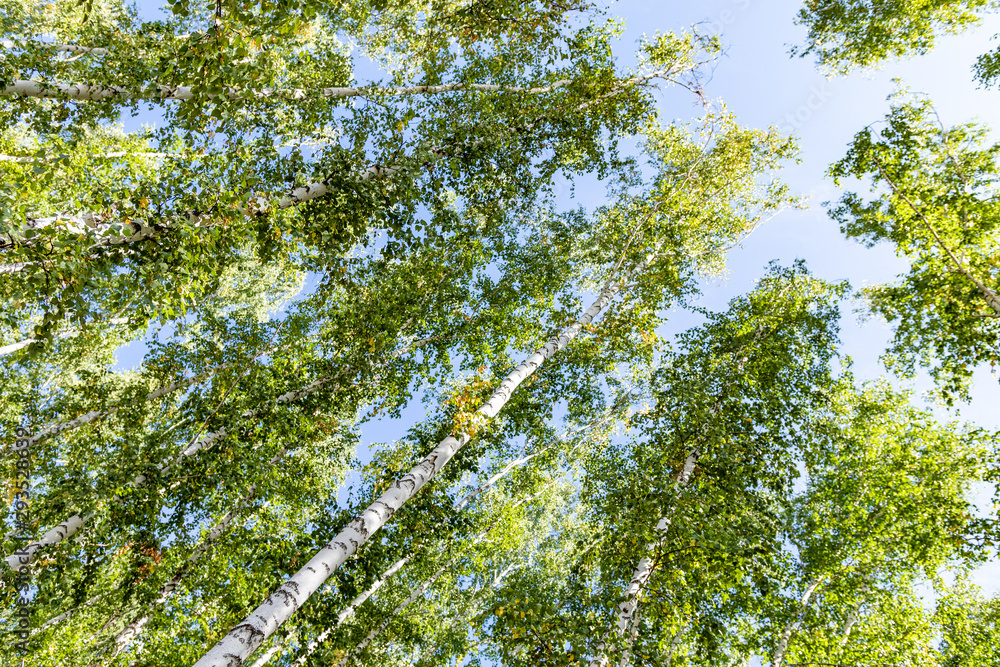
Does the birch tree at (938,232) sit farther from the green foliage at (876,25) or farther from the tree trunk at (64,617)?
the tree trunk at (64,617)

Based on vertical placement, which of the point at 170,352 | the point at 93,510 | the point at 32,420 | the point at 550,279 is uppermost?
the point at 550,279

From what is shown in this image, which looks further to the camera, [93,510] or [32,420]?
[32,420]

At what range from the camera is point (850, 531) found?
927 centimetres

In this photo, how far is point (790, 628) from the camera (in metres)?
8.58

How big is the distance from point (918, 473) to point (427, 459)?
11335mm

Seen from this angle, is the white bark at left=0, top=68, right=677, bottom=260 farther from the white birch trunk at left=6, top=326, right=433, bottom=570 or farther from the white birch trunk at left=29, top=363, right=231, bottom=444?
the white birch trunk at left=29, top=363, right=231, bottom=444

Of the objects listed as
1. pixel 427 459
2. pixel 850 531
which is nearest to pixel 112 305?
pixel 427 459

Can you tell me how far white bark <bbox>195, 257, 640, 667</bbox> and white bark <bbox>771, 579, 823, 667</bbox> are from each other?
7.68 meters

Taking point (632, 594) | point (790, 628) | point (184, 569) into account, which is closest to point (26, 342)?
point (184, 569)

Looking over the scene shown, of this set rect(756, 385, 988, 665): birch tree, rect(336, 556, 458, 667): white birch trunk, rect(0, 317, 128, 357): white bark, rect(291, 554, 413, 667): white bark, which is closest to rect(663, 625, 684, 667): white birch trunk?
rect(756, 385, 988, 665): birch tree

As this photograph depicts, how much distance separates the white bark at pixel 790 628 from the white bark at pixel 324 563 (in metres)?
7.68

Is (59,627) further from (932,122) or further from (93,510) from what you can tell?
(932,122)

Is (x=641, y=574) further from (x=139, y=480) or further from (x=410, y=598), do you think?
(x=410, y=598)

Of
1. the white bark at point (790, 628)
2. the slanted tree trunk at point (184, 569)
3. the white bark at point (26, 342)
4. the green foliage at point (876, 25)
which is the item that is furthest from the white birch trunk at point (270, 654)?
the green foliage at point (876, 25)
